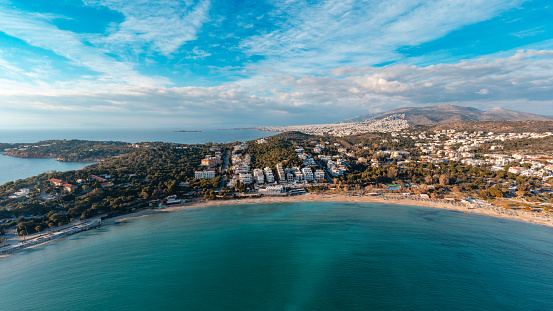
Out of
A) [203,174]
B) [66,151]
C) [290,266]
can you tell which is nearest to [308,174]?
[203,174]

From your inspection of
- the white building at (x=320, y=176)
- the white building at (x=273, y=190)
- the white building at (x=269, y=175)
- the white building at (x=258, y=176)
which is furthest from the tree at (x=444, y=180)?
the white building at (x=258, y=176)

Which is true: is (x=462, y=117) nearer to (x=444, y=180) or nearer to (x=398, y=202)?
(x=444, y=180)

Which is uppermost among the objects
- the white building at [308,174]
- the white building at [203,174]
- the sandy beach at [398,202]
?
the white building at [203,174]

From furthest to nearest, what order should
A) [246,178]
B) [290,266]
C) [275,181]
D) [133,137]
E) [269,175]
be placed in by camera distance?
[133,137] → [269,175] → [275,181] → [246,178] → [290,266]

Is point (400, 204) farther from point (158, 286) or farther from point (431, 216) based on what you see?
point (158, 286)

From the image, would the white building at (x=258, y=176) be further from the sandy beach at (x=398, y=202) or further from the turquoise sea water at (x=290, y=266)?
the turquoise sea water at (x=290, y=266)

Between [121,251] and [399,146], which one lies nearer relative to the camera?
[121,251]

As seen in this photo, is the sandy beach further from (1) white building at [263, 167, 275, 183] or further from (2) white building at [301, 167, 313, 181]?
(2) white building at [301, 167, 313, 181]

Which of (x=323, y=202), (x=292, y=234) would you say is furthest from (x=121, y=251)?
(x=323, y=202)

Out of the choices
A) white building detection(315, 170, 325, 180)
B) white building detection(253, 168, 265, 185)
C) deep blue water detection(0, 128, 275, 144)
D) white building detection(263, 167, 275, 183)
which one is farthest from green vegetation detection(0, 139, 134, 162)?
white building detection(315, 170, 325, 180)
